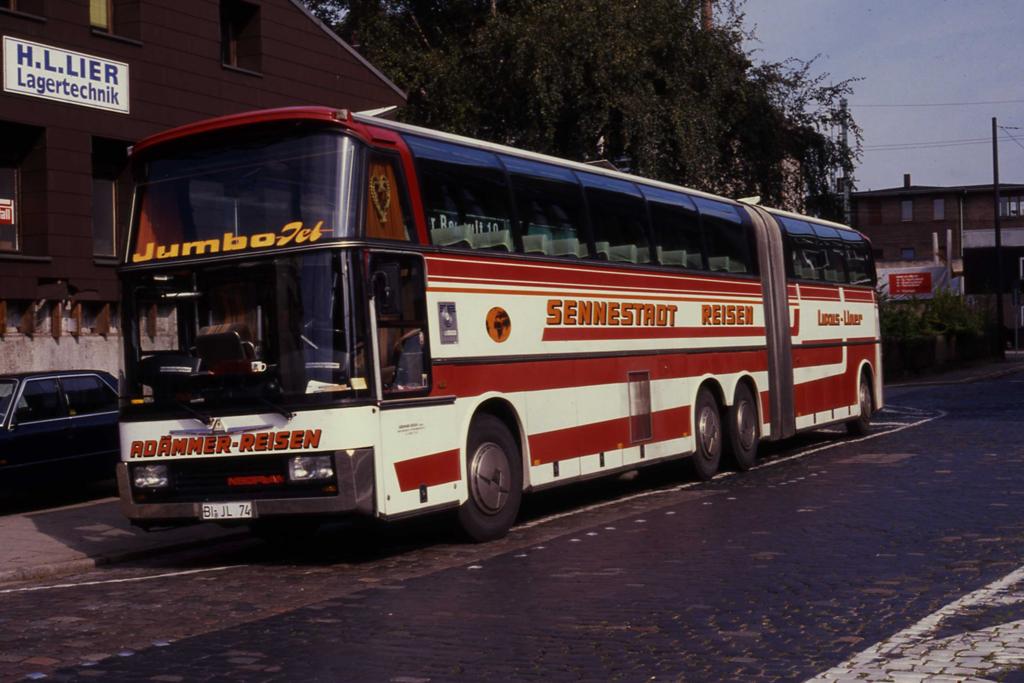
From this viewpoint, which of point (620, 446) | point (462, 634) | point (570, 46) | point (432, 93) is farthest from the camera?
point (432, 93)

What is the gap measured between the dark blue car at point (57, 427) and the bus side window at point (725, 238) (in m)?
7.67

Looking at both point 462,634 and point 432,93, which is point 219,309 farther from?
point 432,93

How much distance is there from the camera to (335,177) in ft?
36.3

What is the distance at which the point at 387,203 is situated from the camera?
11.5 meters

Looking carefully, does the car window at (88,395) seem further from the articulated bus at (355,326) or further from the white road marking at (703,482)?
the white road marking at (703,482)

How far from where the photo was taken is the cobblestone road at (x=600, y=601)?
729 centimetres

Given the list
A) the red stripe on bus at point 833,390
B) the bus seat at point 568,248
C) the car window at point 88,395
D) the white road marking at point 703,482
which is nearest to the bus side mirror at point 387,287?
the white road marking at point 703,482

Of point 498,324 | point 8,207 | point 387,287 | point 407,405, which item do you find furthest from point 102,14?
point 407,405

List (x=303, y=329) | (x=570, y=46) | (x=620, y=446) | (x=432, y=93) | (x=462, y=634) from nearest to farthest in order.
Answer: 1. (x=462, y=634)
2. (x=303, y=329)
3. (x=620, y=446)
4. (x=570, y=46)
5. (x=432, y=93)

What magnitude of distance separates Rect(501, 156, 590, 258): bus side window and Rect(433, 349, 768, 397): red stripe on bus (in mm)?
1124

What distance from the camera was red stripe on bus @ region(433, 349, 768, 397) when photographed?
40.2ft

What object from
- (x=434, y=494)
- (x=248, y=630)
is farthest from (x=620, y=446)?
(x=248, y=630)

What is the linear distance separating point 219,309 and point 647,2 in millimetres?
21079

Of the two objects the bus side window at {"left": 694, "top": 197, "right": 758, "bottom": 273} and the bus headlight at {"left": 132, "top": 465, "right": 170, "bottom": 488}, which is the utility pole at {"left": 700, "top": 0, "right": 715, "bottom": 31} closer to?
the bus side window at {"left": 694, "top": 197, "right": 758, "bottom": 273}
